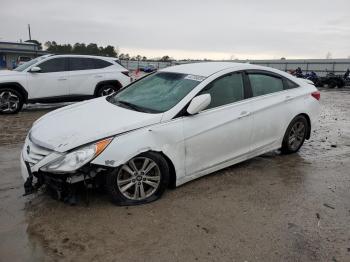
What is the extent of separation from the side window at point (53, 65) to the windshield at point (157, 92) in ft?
21.1

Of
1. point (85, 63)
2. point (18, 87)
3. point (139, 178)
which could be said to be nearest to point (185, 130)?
point (139, 178)

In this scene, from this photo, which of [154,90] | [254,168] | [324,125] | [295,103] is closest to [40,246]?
[154,90]

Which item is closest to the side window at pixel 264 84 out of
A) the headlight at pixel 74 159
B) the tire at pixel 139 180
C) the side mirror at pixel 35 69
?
the tire at pixel 139 180

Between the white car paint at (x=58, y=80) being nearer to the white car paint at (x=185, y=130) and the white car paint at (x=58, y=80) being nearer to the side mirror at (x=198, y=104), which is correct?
the white car paint at (x=185, y=130)

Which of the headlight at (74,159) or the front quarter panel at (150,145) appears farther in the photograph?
the front quarter panel at (150,145)

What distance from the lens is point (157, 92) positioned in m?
5.28

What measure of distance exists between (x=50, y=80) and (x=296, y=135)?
7.71m

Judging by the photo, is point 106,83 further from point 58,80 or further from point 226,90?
point 226,90

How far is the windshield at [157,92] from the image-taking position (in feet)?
16.1

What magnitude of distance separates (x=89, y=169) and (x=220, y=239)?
58.7 inches

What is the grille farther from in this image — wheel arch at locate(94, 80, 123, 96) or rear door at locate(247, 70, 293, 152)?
wheel arch at locate(94, 80, 123, 96)

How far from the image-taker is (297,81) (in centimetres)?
654

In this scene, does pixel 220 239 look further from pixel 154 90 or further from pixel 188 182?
pixel 154 90

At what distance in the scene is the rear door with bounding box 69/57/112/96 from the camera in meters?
11.9
